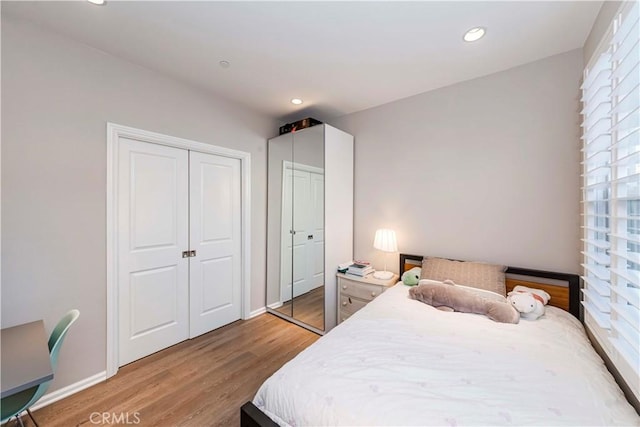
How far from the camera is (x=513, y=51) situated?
1980 mm

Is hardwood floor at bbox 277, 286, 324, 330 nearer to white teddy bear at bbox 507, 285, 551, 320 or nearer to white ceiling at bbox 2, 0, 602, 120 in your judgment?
white teddy bear at bbox 507, 285, 551, 320

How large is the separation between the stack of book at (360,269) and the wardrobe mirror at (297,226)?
324mm

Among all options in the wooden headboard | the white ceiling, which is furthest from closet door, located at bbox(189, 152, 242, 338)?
the wooden headboard

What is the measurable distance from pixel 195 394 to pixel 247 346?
0.70 metres

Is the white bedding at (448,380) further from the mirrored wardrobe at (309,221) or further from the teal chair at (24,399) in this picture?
the mirrored wardrobe at (309,221)

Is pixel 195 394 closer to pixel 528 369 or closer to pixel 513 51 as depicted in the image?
pixel 528 369

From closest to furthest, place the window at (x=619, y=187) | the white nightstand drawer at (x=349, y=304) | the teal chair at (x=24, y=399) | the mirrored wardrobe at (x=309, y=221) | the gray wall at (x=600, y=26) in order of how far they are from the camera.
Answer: the window at (x=619, y=187)
the teal chair at (x=24, y=399)
the gray wall at (x=600, y=26)
the white nightstand drawer at (x=349, y=304)
the mirrored wardrobe at (x=309, y=221)

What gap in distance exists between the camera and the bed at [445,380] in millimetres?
948

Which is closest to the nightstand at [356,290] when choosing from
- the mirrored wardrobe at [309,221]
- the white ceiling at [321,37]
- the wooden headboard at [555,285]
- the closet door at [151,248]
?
the mirrored wardrobe at [309,221]

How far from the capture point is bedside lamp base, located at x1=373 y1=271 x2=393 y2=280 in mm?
2703

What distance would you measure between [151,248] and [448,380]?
2540 millimetres

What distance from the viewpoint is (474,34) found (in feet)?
5.89

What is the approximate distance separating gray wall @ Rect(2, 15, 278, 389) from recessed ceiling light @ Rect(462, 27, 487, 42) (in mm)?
2642

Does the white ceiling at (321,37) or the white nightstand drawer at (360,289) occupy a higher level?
the white ceiling at (321,37)
